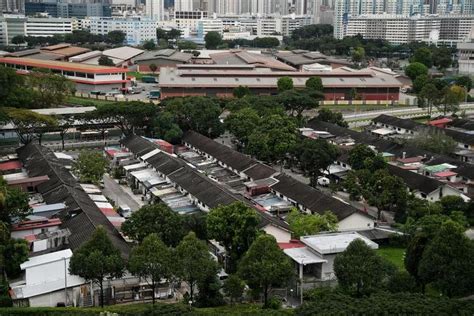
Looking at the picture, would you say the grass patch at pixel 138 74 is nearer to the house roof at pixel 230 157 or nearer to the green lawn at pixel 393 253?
the house roof at pixel 230 157

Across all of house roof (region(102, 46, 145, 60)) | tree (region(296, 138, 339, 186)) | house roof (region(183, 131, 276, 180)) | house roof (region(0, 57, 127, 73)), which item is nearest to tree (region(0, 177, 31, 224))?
house roof (region(183, 131, 276, 180))

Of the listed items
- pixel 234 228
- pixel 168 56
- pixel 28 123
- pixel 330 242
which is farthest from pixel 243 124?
pixel 168 56

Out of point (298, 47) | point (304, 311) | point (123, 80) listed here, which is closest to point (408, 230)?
point (304, 311)

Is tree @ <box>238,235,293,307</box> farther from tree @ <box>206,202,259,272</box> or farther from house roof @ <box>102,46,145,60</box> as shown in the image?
A: house roof @ <box>102,46,145,60</box>

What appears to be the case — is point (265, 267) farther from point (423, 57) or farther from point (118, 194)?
point (423, 57)

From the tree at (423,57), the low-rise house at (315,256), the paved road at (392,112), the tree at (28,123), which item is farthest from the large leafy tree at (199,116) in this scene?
the tree at (423,57)

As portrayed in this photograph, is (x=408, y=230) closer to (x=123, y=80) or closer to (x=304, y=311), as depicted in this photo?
(x=304, y=311)
